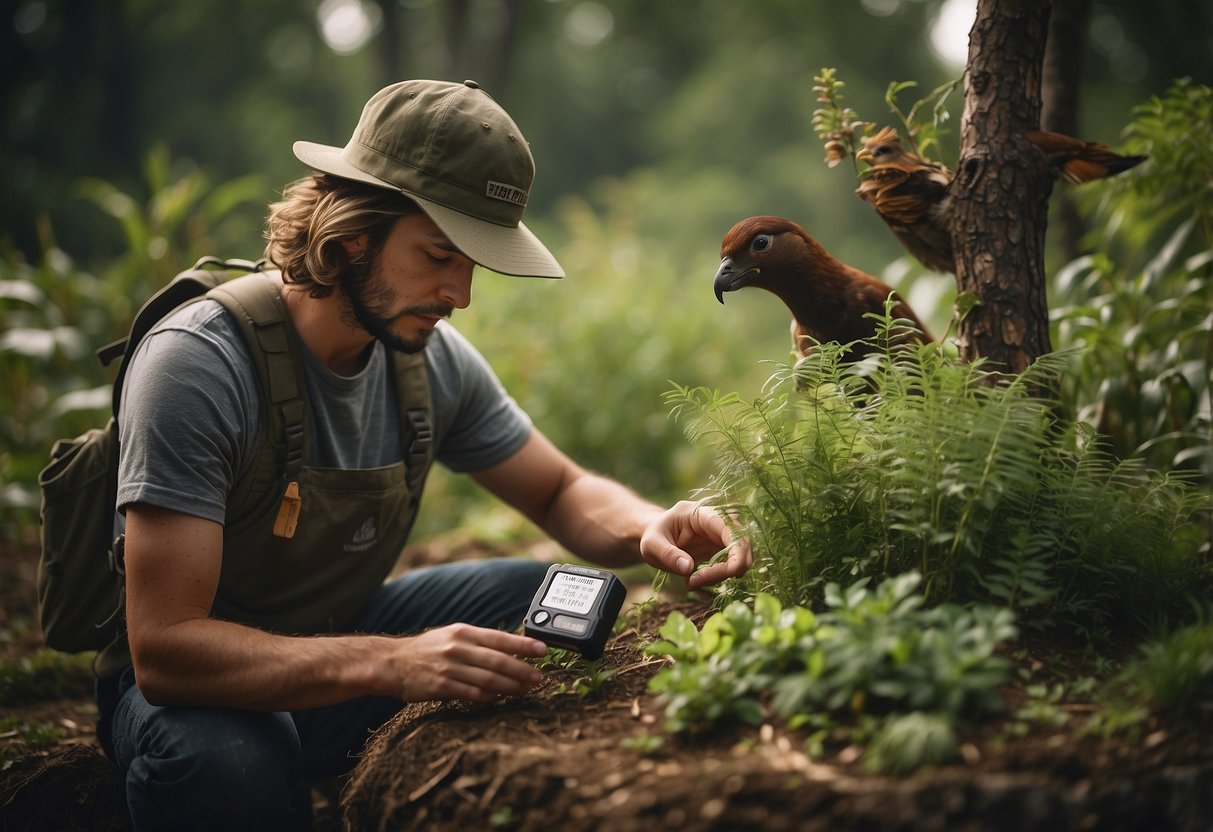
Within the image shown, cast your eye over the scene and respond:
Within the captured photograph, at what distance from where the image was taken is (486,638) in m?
1.75

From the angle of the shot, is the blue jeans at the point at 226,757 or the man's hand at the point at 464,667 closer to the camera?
the man's hand at the point at 464,667

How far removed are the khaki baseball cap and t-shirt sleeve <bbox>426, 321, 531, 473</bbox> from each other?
56cm

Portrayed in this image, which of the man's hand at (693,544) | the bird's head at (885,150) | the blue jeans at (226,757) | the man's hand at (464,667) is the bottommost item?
the blue jeans at (226,757)

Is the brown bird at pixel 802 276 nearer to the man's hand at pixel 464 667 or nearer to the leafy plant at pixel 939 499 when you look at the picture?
the leafy plant at pixel 939 499

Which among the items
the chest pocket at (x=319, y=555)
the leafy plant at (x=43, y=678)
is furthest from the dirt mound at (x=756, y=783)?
the leafy plant at (x=43, y=678)

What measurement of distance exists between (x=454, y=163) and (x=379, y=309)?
39 cm

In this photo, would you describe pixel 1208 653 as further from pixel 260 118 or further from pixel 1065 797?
pixel 260 118

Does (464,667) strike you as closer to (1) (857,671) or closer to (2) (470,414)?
(1) (857,671)

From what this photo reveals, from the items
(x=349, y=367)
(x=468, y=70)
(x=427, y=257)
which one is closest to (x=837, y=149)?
(x=427, y=257)

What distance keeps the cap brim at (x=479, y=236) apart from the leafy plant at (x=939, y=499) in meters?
0.53

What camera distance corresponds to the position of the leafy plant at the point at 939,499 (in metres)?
1.64

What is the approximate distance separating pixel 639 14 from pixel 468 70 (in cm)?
463

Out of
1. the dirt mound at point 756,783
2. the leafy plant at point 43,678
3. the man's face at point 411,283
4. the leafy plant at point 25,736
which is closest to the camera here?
the dirt mound at point 756,783

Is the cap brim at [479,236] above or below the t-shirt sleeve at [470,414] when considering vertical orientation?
above
